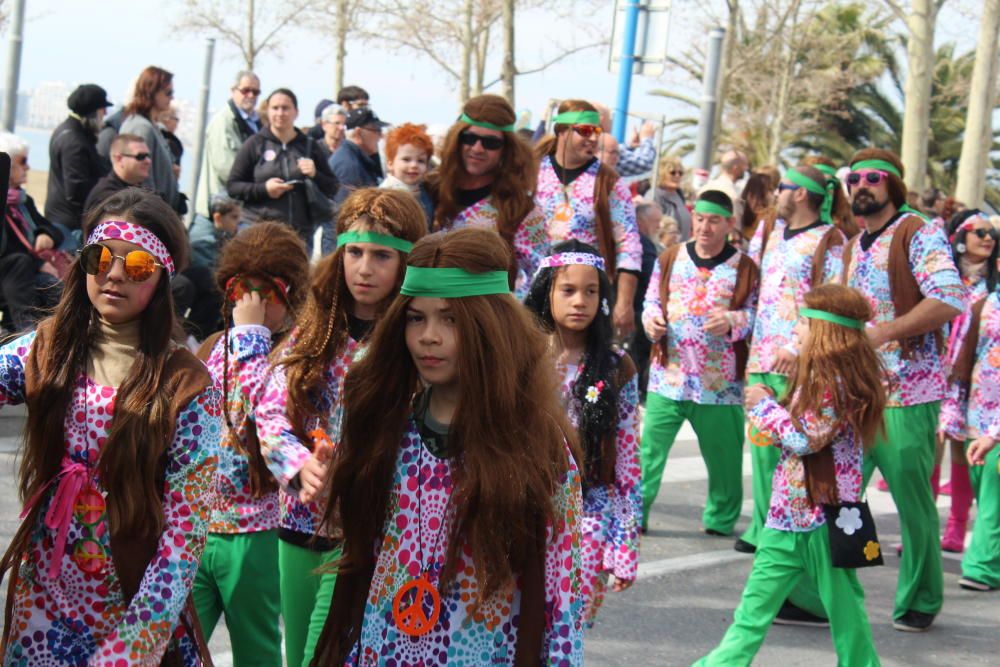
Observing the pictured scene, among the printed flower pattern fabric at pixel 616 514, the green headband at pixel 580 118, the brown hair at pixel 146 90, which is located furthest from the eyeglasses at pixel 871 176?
the brown hair at pixel 146 90

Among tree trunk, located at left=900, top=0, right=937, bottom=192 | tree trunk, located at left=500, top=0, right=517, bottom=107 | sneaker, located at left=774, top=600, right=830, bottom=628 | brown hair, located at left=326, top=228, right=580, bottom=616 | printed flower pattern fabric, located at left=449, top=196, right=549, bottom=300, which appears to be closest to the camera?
brown hair, located at left=326, top=228, right=580, bottom=616

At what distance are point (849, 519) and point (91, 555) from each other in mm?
3414

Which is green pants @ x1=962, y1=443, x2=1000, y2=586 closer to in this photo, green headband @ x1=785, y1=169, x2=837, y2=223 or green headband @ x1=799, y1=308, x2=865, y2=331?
green headband @ x1=785, y1=169, x2=837, y2=223

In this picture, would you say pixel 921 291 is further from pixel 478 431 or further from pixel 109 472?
pixel 109 472

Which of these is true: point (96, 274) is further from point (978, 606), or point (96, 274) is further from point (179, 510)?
point (978, 606)

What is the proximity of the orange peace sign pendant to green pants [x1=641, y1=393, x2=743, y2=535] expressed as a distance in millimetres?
5148

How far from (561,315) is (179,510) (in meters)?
2.07

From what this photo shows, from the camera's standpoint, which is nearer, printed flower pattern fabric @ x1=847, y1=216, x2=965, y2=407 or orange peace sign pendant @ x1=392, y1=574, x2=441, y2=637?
orange peace sign pendant @ x1=392, y1=574, x2=441, y2=637

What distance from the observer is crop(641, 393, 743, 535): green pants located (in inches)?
323

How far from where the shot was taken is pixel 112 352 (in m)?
3.25

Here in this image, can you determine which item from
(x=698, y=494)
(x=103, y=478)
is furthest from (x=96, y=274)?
(x=698, y=494)

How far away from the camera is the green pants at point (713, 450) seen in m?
8.21

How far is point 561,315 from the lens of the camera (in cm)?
491

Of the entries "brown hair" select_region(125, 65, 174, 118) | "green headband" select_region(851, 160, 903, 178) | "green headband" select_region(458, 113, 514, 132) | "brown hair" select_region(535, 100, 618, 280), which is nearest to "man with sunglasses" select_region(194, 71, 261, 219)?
"brown hair" select_region(125, 65, 174, 118)
